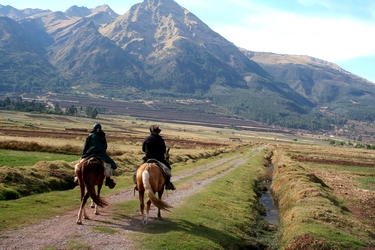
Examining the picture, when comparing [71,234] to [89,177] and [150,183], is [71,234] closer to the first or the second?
[89,177]

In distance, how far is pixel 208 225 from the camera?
63.7ft

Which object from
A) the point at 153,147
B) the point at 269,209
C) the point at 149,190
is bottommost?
the point at 269,209

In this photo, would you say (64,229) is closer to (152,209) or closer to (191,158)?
(152,209)

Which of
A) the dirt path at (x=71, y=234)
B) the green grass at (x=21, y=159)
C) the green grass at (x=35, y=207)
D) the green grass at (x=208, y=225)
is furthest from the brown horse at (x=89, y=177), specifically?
the green grass at (x=21, y=159)

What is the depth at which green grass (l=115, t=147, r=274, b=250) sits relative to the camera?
15646 millimetres

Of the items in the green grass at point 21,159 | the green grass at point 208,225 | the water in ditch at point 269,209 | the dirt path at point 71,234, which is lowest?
the water in ditch at point 269,209

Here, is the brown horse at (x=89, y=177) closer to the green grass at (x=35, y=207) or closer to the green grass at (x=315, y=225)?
the green grass at (x=35, y=207)

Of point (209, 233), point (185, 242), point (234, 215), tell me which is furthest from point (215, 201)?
point (185, 242)

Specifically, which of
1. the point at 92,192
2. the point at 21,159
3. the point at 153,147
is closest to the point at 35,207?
the point at 92,192

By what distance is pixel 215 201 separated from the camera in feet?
86.2

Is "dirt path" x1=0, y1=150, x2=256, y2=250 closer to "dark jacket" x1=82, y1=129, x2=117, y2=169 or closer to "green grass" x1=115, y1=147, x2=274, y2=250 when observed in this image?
"green grass" x1=115, y1=147, x2=274, y2=250

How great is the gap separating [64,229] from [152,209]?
7.14 m

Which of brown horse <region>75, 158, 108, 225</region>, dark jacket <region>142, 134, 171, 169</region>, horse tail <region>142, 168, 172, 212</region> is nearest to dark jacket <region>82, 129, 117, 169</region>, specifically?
brown horse <region>75, 158, 108, 225</region>

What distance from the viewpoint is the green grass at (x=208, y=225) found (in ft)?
51.3
